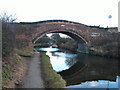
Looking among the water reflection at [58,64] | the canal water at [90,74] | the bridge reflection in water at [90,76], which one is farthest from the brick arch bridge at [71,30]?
the bridge reflection in water at [90,76]

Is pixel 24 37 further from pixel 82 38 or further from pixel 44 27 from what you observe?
pixel 82 38

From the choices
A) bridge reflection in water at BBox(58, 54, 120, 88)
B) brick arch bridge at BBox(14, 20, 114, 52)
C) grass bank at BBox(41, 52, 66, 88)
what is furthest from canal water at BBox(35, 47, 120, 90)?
brick arch bridge at BBox(14, 20, 114, 52)

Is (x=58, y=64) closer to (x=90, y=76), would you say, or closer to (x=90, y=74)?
(x=90, y=74)

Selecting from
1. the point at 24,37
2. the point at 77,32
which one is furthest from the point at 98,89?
the point at 77,32

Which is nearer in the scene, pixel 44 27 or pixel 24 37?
pixel 24 37

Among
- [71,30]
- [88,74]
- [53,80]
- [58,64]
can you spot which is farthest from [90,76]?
[71,30]

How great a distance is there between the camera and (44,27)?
28.2 metres

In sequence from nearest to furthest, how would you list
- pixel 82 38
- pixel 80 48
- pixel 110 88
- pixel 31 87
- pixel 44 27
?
pixel 31 87, pixel 110 88, pixel 44 27, pixel 82 38, pixel 80 48

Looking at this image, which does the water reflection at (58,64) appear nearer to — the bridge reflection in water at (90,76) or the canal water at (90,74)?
the canal water at (90,74)

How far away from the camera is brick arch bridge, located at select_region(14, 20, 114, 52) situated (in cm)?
2795

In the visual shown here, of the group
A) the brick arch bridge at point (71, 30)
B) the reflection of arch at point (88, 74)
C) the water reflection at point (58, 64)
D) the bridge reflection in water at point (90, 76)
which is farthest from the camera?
the brick arch bridge at point (71, 30)

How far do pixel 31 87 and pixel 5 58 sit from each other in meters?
2.95

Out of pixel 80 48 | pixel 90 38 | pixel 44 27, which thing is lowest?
pixel 80 48

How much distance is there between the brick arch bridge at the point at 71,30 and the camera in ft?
91.7
